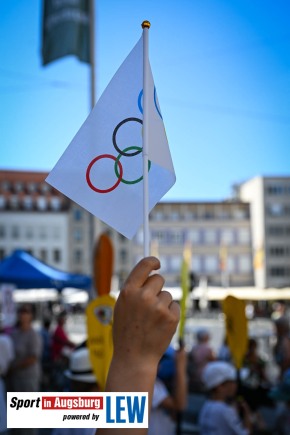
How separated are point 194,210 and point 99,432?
91.8 meters

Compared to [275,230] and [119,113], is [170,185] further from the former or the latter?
[275,230]

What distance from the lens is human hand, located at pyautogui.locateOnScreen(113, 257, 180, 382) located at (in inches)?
55.3

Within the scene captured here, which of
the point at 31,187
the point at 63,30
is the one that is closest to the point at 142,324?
the point at 63,30

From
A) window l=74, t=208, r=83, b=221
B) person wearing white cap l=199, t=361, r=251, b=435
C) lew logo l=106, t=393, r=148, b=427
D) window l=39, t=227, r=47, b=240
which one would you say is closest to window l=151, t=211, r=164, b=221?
window l=74, t=208, r=83, b=221

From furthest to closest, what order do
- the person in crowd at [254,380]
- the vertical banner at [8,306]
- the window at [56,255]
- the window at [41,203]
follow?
the window at [41,203] → the window at [56,255] → the vertical banner at [8,306] → the person in crowd at [254,380]

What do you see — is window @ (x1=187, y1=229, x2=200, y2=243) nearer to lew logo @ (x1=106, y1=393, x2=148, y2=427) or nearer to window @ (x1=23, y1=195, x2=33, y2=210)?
window @ (x1=23, y1=195, x2=33, y2=210)

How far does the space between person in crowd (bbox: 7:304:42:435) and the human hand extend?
248 inches

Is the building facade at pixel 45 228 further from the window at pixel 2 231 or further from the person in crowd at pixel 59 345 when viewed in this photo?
the person in crowd at pixel 59 345

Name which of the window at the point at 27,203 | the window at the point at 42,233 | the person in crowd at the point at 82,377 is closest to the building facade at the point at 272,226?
the window at the point at 42,233

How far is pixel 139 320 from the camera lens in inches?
55.3

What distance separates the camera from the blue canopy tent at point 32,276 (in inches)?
388

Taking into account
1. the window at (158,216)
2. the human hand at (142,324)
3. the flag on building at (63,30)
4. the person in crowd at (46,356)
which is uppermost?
the window at (158,216)

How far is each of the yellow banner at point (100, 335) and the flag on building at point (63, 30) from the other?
5486 millimetres

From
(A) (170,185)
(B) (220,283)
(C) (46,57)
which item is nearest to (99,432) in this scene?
(A) (170,185)
